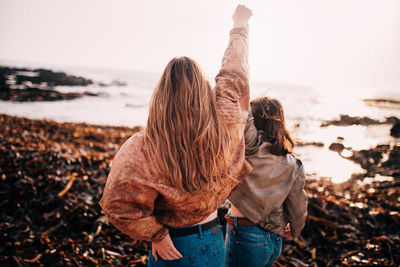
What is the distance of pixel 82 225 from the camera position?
11.1ft

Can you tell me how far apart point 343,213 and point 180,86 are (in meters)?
4.33

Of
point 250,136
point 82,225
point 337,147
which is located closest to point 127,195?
point 250,136

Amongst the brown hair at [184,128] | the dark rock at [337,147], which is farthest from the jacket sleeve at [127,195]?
the dark rock at [337,147]

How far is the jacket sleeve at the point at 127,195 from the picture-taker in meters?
1.20

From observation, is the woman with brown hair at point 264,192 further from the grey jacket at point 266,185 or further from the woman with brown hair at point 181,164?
the woman with brown hair at point 181,164

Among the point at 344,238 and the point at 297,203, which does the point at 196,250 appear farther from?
the point at 344,238

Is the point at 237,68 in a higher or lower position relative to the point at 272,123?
higher

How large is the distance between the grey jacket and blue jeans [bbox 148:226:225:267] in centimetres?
47

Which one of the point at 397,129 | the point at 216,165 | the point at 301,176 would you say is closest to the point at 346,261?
the point at 301,176

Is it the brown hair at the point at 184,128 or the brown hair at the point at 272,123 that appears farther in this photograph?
the brown hair at the point at 272,123

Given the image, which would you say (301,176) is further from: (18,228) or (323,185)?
(323,185)

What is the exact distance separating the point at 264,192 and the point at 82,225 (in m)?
2.87

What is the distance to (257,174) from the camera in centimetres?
190

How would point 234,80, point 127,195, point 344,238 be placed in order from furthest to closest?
1. point 344,238
2. point 234,80
3. point 127,195
